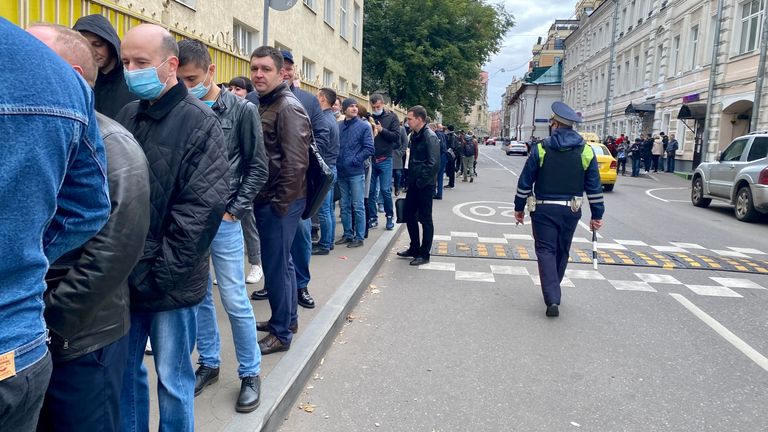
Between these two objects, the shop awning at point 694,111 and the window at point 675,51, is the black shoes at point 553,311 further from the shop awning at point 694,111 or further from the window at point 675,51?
the window at point 675,51

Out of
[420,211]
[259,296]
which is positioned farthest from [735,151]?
[259,296]

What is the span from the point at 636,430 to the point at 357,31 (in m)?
21.9

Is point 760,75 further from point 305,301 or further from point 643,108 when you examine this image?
point 305,301

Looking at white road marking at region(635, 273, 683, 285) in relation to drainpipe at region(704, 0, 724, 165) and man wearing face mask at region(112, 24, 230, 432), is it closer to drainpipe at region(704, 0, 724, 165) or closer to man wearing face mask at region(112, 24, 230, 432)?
man wearing face mask at region(112, 24, 230, 432)

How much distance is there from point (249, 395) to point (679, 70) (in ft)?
103

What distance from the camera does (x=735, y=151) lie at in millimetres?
13172

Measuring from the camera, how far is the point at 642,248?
885 centimetres

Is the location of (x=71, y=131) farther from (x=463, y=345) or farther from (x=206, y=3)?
(x=206, y=3)

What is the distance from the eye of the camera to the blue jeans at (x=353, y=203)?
7.78 meters

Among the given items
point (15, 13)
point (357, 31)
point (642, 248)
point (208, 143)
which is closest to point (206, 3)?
point (15, 13)

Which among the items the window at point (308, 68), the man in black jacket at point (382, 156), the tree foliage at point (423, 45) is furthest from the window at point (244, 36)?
the tree foliage at point (423, 45)

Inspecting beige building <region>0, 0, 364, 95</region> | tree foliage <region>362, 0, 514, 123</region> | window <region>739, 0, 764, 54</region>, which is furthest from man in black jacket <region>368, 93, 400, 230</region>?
tree foliage <region>362, 0, 514, 123</region>

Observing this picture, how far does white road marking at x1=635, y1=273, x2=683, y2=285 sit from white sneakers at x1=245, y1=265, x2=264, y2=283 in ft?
14.6

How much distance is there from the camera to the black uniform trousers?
18.1 ft
